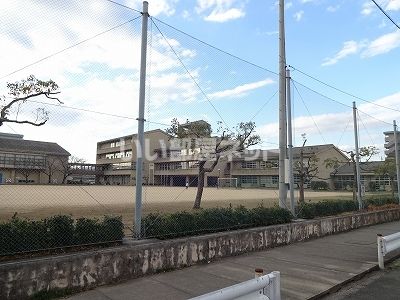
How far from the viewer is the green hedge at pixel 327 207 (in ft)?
37.2

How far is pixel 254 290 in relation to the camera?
10.9ft

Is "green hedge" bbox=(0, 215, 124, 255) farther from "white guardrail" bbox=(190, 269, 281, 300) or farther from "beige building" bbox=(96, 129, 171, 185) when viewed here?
"white guardrail" bbox=(190, 269, 281, 300)

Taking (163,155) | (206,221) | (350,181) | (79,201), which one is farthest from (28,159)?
(350,181)

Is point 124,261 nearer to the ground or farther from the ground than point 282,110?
nearer to the ground

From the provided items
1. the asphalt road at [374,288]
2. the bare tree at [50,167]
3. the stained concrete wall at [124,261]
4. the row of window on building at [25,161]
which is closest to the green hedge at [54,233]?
the stained concrete wall at [124,261]

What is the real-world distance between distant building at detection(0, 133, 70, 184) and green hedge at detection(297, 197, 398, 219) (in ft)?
24.3

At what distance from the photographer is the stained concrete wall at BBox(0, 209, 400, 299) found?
4.54 metres

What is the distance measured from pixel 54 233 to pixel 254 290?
3.80 m

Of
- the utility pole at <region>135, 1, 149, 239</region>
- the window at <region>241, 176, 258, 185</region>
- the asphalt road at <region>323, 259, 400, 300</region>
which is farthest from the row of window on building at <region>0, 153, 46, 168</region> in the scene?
the window at <region>241, 176, 258, 185</region>

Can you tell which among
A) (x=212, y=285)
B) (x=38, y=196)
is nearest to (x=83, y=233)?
(x=212, y=285)

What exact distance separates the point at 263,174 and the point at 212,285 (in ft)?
165

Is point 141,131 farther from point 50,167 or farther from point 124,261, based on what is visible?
point 50,167

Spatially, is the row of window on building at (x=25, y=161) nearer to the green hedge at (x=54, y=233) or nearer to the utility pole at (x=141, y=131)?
the green hedge at (x=54, y=233)

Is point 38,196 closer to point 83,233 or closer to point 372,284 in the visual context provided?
point 83,233
